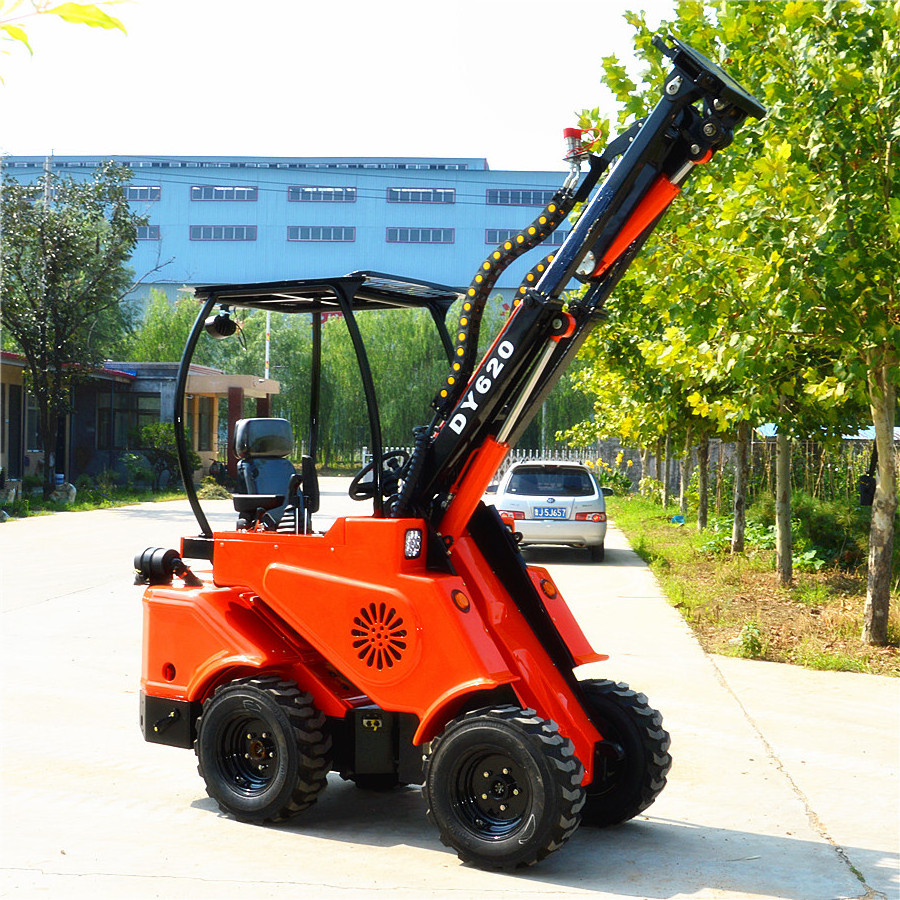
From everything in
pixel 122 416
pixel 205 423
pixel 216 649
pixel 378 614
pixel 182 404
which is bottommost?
pixel 216 649

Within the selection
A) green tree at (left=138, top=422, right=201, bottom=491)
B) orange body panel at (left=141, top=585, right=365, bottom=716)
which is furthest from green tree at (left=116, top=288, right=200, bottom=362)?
orange body panel at (left=141, top=585, right=365, bottom=716)

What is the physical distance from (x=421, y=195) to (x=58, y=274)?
4281 cm

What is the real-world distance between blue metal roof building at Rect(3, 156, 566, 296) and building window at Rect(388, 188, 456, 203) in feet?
0.19

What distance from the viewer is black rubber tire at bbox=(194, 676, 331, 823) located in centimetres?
533

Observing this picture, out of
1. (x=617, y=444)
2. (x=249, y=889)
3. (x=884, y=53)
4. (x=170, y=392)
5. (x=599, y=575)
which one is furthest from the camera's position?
(x=617, y=444)

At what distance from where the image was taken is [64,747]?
22.3ft

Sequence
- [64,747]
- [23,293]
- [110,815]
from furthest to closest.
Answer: [23,293]
[64,747]
[110,815]

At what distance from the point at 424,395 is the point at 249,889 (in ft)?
121

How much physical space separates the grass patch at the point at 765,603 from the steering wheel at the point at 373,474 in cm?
515

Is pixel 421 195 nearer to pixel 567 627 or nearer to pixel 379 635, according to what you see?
pixel 567 627

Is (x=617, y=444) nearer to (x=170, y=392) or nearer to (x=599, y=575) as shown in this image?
(x=170, y=392)

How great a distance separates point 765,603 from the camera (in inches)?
496

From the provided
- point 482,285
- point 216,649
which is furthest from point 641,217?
point 216,649

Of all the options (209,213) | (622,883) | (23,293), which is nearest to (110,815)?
(622,883)
